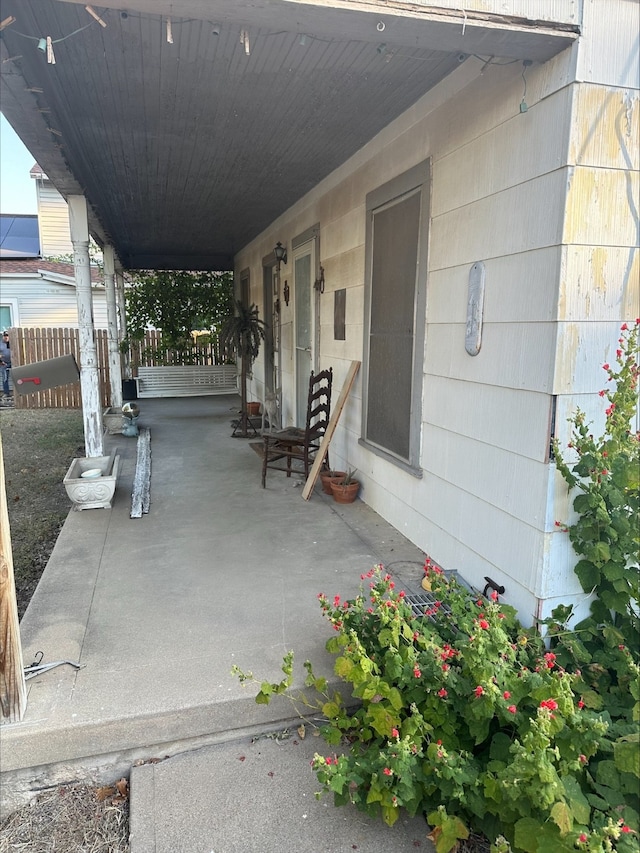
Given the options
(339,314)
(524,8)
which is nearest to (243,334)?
(339,314)

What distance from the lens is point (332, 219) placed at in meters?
4.56

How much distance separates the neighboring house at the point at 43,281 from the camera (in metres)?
12.8

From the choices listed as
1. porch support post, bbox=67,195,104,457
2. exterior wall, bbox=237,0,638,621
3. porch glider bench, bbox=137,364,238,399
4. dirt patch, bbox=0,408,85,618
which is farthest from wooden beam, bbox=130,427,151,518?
porch glider bench, bbox=137,364,238,399

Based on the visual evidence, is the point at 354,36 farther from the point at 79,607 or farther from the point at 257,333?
the point at 257,333

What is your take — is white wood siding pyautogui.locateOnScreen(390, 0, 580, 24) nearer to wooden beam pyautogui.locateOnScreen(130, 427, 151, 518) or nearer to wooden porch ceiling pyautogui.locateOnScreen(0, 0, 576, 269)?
wooden porch ceiling pyautogui.locateOnScreen(0, 0, 576, 269)

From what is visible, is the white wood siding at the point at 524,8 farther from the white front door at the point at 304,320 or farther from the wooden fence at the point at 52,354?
the wooden fence at the point at 52,354

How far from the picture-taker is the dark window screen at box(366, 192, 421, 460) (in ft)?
10.7

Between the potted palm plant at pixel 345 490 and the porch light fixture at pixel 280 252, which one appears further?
the porch light fixture at pixel 280 252

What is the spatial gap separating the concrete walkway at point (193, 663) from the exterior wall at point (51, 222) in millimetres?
12087

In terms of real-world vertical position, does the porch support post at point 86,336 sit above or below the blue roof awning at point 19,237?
below

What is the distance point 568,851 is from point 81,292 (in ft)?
15.3

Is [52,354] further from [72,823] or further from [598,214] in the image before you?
[598,214]

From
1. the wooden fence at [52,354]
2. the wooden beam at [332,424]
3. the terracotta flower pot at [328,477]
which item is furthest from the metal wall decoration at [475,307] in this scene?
the wooden fence at [52,354]

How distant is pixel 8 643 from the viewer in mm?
1768
